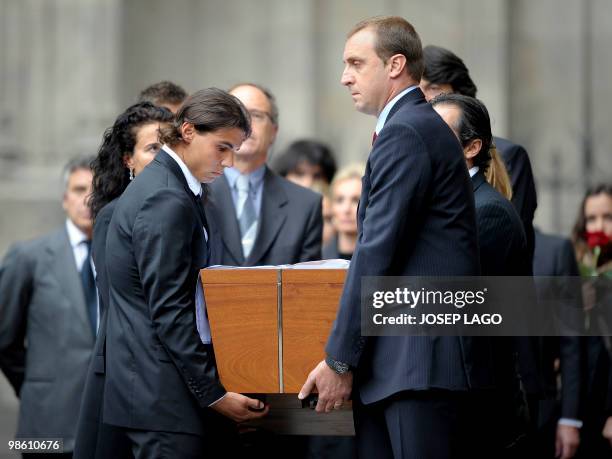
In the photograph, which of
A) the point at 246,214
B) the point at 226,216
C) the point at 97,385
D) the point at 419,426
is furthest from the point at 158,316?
the point at 246,214

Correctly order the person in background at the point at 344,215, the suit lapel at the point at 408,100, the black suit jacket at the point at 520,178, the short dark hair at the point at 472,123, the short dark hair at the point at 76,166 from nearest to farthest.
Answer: the suit lapel at the point at 408,100 → the short dark hair at the point at 472,123 → the black suit jacket at the point at 520,178 → the short dark hair at the point at 76,166 → the person in background at the point at 344,215

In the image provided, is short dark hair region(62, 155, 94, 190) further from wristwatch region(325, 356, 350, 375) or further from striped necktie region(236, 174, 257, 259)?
wristwatch region(325, 356, 350, 375)

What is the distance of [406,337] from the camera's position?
379 centimetres

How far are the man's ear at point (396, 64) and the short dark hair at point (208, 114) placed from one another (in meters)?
0.63

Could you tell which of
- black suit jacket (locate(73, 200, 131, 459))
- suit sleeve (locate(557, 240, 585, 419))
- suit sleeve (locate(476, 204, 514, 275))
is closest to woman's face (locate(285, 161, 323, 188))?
suit sleeve (locate(557, 240, 585, 419))

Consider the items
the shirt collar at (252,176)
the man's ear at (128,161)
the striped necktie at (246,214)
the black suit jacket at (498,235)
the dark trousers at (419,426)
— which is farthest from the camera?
the shirt collar at (252,176)

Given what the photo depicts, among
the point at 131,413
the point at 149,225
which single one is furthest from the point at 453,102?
the point at 131,413

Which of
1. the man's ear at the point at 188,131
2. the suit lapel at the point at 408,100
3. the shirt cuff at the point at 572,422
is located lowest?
the shirt cuff at the point at 572,422

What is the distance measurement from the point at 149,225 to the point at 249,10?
8.69 m

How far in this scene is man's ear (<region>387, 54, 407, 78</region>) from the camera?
158 inches

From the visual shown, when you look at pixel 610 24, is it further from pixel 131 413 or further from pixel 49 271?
pixel 131 413

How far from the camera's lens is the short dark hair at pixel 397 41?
13.2 feet

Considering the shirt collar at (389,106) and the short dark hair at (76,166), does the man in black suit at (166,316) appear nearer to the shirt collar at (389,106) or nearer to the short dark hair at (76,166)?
the shirt collar at (389,106)

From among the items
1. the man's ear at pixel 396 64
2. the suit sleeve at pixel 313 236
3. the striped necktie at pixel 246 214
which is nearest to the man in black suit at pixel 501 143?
the suit sleeve at pixel 313 236
